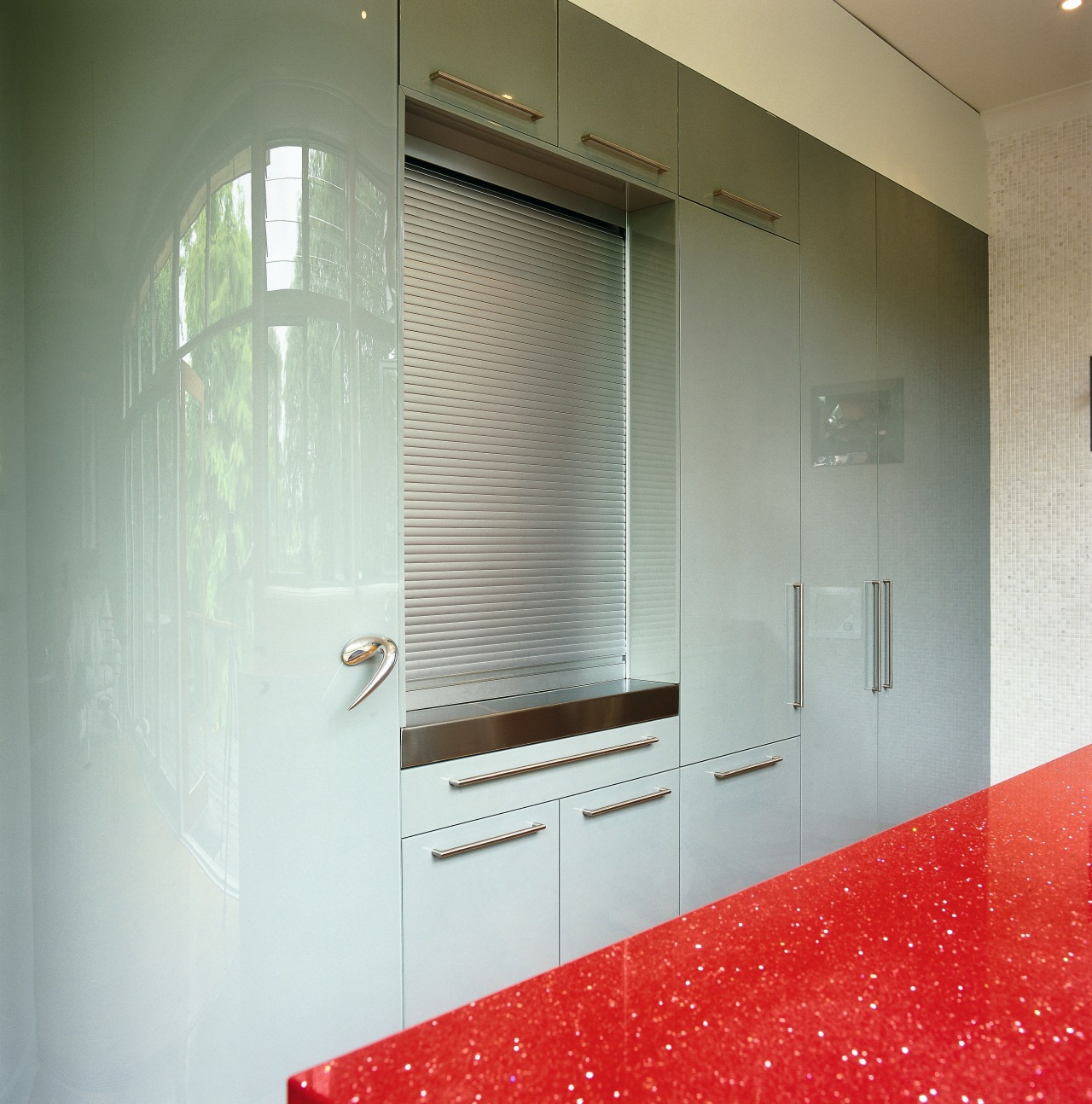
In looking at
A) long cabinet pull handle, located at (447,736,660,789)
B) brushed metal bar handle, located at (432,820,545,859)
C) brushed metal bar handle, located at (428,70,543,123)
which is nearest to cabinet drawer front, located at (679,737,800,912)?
long cabinet pull handle, located at (447,736,660,789)

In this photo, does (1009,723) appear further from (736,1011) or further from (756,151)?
(736,1011)

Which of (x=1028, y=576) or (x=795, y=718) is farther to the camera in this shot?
(x=1028, y=576)

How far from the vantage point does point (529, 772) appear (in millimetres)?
2094

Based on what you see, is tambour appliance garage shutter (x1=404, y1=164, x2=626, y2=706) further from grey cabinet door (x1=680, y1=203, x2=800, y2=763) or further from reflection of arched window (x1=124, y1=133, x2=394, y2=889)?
reflection of arched window (x1=124, y1=133, x2=394, y2=889)

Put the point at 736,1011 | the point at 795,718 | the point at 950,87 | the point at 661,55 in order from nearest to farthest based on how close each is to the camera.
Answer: the point at 736,1011 → the point at 661,55 → the point at 795,718 → the point at 950,87

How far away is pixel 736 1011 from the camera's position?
59 cm

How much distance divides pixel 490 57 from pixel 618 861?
1.98m

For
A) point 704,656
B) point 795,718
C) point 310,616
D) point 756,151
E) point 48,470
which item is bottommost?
point 795,718

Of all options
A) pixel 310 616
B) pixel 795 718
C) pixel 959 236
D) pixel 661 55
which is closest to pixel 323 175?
pixel 310 616

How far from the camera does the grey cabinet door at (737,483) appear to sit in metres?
2.56

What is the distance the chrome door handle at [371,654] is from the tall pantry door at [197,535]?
0.07ft

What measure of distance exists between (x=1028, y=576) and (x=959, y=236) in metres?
1.54

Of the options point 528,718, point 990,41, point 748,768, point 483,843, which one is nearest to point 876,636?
point 748,768

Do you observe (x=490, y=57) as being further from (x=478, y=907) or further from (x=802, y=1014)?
(x=802, y=1014)
